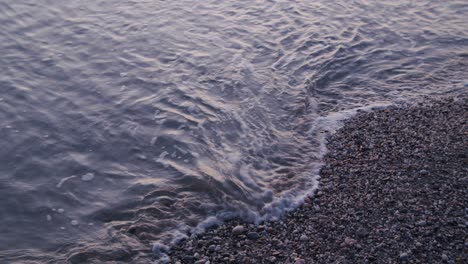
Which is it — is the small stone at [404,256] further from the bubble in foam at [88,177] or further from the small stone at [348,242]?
the bubble in foam at [88,177]

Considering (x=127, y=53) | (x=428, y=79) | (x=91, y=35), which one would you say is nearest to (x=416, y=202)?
(x=428, y=79)

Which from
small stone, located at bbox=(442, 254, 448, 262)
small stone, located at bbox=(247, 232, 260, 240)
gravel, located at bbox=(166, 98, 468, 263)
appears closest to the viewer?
small stone, located at bbox=(442, 254, 448, 262)

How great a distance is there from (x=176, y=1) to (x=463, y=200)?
10.6 metres

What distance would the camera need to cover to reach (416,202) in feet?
21.3

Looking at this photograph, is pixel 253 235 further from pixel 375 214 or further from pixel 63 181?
pixel 63 181

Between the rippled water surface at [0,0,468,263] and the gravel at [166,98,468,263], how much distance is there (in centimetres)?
41

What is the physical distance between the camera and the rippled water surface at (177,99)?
6859 millimetres

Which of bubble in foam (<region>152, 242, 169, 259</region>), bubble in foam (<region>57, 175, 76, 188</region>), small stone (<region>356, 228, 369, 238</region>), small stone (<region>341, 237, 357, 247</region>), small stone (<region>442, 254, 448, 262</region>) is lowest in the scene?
small stone (<region>356, 228, 369, 238</region>)

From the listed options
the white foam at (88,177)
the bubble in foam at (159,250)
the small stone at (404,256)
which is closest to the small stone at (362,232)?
the small stone at (404,256)

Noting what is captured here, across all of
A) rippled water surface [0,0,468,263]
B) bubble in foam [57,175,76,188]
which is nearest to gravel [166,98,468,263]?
rippled water surface [0,0,468,263]

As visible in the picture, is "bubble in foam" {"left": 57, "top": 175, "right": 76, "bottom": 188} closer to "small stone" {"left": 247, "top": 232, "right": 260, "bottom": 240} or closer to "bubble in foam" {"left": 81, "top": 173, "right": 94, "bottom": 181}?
"bubble in foam" {"left": 81, "top": 173, "right": 94, "bottom": 181}

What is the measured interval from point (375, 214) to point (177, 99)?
15.6 ft

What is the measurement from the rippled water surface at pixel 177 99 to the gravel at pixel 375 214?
0.41m

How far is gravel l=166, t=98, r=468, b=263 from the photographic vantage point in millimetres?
5793
